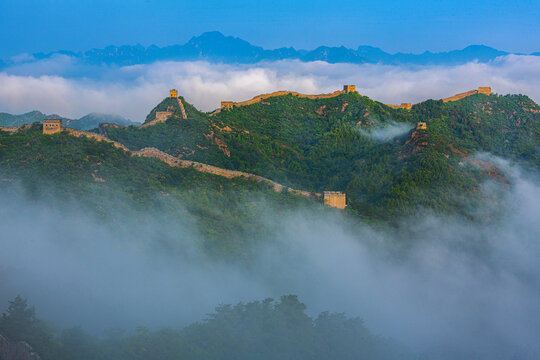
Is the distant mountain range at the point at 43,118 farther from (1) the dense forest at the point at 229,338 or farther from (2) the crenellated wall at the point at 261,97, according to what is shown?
(1) the dense forest at the point at 229,338

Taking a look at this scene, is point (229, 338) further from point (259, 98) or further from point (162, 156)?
point (259, 98)

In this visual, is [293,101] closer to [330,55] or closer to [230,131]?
[230,131]

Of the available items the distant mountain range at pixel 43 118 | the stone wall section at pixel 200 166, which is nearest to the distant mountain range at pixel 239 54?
the distant mountain range at pixel 43 118

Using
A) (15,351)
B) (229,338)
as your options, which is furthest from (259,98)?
(15,351)

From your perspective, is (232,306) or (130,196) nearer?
(232,306)

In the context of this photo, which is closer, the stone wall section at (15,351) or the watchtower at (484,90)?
the stone wall section at (15,351)

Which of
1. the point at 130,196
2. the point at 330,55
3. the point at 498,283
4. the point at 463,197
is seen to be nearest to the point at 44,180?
the point at 130,196
